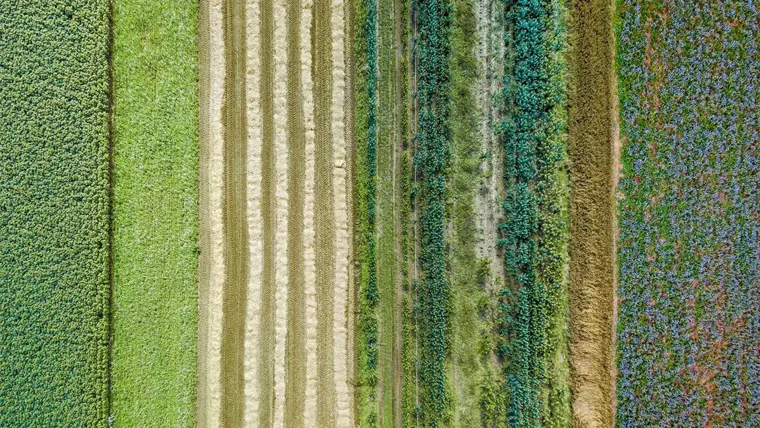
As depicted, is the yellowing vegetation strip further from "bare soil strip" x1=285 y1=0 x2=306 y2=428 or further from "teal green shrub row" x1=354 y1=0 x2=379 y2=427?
"teal green shrub row" x1=354 y1=0 x2=379 y2=427

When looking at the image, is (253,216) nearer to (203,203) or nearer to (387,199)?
(203,203)

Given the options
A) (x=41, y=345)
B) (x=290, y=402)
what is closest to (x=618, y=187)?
(x=290, y=402)

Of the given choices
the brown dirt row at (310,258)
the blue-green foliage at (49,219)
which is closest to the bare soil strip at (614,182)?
the brown dirt row at (310,258)

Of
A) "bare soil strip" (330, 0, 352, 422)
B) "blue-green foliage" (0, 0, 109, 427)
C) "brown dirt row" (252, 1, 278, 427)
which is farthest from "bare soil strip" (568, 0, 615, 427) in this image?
"blue-green foliage" (0, 0, 109, 427)

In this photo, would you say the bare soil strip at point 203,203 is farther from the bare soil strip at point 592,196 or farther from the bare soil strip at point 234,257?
the bare soil strip at point 592,196

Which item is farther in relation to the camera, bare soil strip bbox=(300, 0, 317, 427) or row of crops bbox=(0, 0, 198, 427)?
bare soil strip bbox=(300, 0, 317, 427)

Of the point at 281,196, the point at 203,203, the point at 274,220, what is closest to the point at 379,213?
the point at 281,196
